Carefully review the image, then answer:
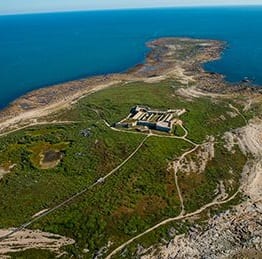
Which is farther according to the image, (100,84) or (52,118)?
(100,84)

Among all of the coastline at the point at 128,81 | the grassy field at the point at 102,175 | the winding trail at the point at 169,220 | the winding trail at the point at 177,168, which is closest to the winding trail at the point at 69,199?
the grassy field at the point at 102,175

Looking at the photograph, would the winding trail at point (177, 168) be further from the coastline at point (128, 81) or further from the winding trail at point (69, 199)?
the coastline at point (128, 81)

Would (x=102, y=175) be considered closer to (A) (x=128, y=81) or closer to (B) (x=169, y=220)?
(B) (x=169, y=220)

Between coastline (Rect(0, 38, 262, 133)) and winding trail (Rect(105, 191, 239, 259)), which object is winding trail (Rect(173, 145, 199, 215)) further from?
coastline (Rect(0, 38, 262, 133))

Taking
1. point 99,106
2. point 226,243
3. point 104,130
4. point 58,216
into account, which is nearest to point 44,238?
point 58,216

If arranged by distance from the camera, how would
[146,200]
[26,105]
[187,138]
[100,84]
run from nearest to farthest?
[146,200] → [187,138] → [26,105] → [100,84]

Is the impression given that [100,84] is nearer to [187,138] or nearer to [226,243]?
[187,138]

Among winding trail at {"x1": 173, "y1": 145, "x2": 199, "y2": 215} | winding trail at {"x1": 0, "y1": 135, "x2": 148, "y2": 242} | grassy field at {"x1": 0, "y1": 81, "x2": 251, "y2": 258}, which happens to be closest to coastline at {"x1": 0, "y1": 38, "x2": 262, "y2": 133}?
grassy field at {"x1": 0, "y1": 81, "x2": 251, "y2": 258}
